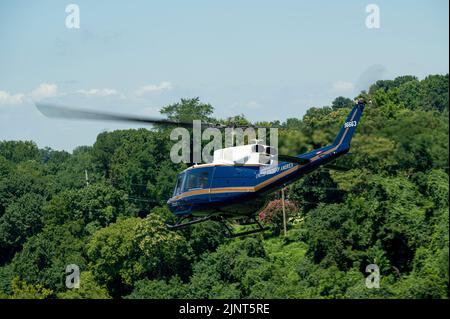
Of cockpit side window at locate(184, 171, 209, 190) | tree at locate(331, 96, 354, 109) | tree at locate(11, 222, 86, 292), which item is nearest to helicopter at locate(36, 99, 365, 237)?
cockpit side window at locate(184, 171, 209, 190)

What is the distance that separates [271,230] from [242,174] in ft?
107

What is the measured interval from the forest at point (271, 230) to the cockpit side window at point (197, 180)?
272 cm

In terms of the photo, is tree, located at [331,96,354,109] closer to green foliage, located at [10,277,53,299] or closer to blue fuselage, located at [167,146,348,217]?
green foliage, located at [10,277,53,299]

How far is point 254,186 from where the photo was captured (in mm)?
32594

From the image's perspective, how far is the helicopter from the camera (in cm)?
3180

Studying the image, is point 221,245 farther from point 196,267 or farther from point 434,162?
point 434,162

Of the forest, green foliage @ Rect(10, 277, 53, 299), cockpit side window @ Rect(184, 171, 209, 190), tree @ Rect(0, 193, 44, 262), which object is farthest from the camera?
tree @ Rect(0, 193, 44, 262)

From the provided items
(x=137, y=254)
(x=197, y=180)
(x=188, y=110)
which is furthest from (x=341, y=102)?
(x=197, y=180)

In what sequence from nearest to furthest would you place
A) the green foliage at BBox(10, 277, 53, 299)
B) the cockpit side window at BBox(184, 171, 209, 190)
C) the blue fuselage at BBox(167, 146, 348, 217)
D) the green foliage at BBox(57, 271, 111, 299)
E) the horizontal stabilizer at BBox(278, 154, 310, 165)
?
the horizontal stabilizer at BBox(278, 154, 310, 165) < the blue fuselage at BBox(167, 146, 348, 217) < the cockpit side window at BBox(184, 171, 209, 190) < the green foliage at BBox(10, 277, 53, 299) < the green foliage at BBox(57, 271, 111, 299)

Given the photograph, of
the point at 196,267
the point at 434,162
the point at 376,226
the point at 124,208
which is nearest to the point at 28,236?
the point at 124,208

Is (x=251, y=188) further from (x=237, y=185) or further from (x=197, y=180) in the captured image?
(x=197, y=180)

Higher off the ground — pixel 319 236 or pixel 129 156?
pixel 129 156

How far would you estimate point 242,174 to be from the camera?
32938 mm

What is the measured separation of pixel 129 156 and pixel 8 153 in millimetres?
45341
